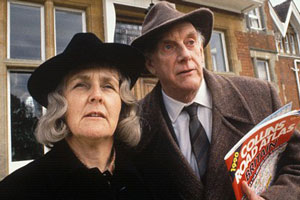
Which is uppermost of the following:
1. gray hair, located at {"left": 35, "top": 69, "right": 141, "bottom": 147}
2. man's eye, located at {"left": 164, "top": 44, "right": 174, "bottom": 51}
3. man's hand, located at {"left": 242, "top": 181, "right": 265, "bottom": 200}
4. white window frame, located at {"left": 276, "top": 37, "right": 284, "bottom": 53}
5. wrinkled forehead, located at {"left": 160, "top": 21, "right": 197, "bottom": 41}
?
white window frame, located at {"left": 276, "top": 37, "right": 284, "bottom": 53}

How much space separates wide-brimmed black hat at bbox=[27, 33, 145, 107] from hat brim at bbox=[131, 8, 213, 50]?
0.68 feet

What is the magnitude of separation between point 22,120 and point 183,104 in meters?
3.43

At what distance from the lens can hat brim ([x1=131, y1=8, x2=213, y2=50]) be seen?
5.65ft

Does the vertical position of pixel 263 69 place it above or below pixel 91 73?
above

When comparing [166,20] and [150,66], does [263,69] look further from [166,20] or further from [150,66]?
[166,20]

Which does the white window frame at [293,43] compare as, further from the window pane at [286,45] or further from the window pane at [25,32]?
the window pane at [25,32]

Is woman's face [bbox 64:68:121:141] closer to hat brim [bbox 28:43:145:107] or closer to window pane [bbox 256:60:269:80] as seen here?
hat brim [bbox 28:43:145:107]

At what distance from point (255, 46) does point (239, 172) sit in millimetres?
7755

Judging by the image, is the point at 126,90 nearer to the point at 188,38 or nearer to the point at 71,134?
the point at 71,134

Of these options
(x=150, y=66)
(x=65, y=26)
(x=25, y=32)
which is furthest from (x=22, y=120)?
(x=150, y=66)

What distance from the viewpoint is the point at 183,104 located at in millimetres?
1821

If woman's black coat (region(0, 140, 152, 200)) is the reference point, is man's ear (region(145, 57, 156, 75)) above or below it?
above

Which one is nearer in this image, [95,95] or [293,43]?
[95,95]

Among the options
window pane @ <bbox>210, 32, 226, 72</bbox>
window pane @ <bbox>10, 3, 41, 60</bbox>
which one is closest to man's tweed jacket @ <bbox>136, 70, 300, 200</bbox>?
window pane @ <bbox>10, 3, 41, 60</bbox>
